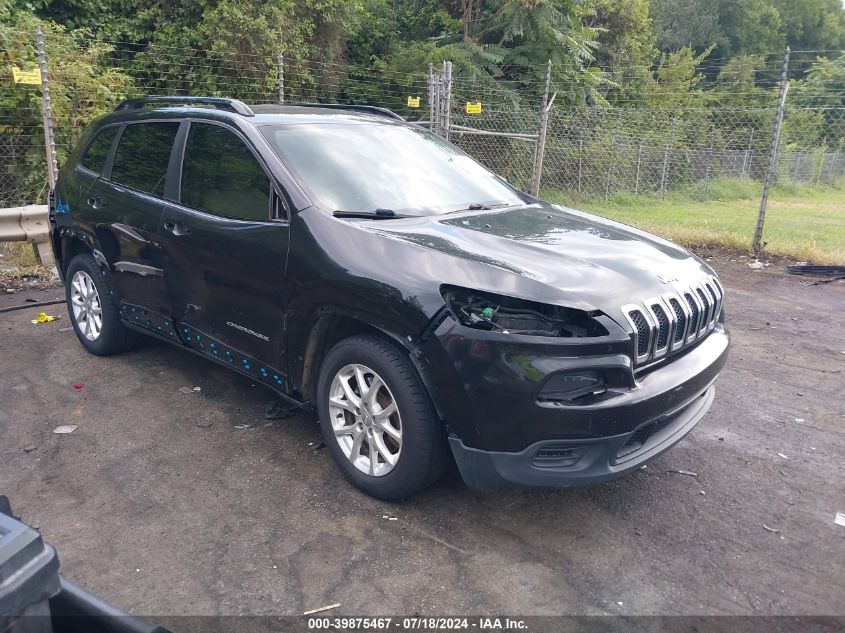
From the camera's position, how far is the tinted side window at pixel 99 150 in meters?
4.91

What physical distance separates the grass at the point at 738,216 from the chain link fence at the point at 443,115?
0.40 meters

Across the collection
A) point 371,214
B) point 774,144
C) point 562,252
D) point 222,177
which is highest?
point 774,144

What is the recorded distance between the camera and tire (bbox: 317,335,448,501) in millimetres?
2979

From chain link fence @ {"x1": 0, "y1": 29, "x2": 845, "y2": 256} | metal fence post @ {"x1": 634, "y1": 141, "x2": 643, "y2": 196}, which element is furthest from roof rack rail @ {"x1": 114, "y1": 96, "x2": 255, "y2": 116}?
metal fence post @ {"x1": 634, "y1": 141, "x2": 643, "y2": 196}

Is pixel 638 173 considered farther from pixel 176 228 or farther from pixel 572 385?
pixel 572 385

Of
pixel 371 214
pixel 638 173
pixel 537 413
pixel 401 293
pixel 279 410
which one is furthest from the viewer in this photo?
pixel 638 173

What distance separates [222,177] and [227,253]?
1.62 ft

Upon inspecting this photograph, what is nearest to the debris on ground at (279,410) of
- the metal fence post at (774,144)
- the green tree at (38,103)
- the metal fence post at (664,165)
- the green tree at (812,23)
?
the green tree at (38,103)

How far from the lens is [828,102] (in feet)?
90.0

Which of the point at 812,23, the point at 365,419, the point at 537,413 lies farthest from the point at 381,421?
the point at 812,23

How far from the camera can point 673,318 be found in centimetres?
306

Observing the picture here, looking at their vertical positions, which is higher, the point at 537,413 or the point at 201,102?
the point at 201,102

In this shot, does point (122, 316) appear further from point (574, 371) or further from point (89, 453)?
point (574, 371)

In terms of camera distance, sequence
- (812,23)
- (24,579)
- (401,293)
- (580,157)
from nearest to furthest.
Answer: (24,579) → (401,293) → (580,157) → (812,23)
